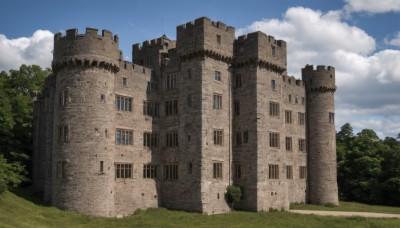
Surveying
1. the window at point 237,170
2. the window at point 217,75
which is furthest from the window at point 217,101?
the window at point 237,170

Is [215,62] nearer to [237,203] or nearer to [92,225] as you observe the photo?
[237,203]

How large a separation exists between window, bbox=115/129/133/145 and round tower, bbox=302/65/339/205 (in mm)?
25110

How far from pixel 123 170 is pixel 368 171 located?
36776mm

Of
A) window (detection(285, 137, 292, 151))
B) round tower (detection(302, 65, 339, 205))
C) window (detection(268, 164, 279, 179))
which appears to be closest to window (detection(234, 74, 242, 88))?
window (detection(268, 164, 279, 179))

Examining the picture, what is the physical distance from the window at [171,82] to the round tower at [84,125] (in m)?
7.06

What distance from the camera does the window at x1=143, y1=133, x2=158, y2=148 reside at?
4450 centimetres

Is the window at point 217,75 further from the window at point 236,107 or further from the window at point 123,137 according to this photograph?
the window at point 123,137

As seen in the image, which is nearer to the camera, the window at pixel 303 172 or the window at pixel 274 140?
the window at pixel 274 140

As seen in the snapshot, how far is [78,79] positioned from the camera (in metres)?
39.4

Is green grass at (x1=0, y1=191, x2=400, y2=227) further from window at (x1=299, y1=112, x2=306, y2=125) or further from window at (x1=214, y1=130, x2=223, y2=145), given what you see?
window at (x1=299, y1=112, x2=306, y2=125)

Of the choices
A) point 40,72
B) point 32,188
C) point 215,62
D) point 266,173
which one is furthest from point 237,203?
point 40,72

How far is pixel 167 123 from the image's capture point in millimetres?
45469

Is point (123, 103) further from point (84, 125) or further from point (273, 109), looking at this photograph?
point (273, 109)

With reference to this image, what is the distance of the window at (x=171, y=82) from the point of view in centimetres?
4559
